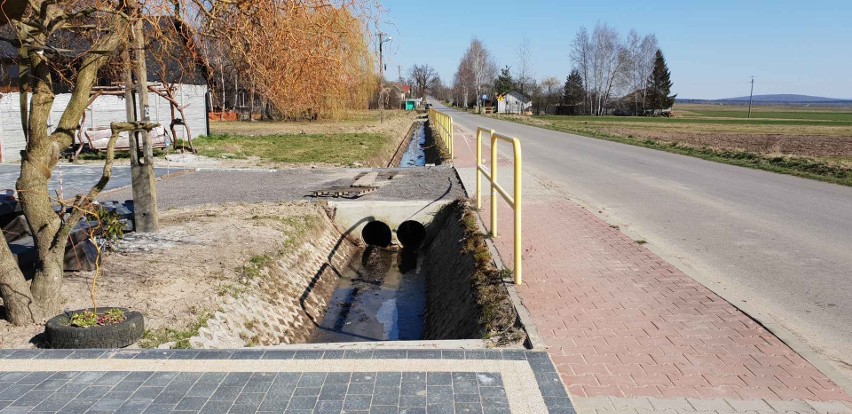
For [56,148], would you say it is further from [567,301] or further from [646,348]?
[646,348]

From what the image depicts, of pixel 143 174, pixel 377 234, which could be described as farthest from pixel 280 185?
pixel 143 174

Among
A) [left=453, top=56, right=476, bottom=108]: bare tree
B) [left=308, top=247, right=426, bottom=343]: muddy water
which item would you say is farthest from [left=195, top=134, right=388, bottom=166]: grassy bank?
[left=453, top=56, right=476, bottom=108]: bare tree

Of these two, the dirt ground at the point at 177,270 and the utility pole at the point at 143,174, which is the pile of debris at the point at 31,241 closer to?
the dirt ground at the point at 177,270

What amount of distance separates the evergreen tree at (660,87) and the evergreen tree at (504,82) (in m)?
25.6

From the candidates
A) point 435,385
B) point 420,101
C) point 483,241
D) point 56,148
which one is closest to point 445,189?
point 483,241

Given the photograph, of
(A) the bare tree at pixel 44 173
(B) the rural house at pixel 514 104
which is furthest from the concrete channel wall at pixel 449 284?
(B) the rural house at pixel 514 104

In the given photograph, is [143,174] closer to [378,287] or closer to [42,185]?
[42,185]

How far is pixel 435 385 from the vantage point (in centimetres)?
380

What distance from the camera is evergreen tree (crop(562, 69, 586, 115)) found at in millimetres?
96125

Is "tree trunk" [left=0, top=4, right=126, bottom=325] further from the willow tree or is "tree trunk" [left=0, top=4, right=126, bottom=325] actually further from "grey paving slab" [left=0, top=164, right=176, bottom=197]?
"grey paving slab" [left=0, top=164, right=176, bottom=197]

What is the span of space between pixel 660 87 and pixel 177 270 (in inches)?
3620

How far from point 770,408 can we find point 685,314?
1534 millimetres

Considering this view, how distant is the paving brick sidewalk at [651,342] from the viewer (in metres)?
3.62

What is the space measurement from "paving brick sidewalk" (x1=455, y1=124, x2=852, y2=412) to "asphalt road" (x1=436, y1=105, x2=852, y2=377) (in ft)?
1.13
